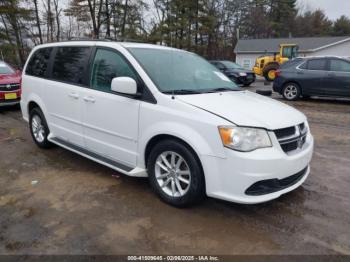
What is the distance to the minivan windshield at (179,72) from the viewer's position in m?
3.58

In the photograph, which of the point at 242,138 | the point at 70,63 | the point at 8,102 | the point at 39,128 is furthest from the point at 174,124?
the point at 8,102

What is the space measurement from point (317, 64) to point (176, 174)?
30.3ft

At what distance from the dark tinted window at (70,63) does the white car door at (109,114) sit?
0.26m

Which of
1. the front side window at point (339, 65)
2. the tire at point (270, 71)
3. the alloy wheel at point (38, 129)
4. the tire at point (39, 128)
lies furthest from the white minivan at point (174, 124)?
the tire at point (270, 71)

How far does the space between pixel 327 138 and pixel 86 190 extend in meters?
4.82

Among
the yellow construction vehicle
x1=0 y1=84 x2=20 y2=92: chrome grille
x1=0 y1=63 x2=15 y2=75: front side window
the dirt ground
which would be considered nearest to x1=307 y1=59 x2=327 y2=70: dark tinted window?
the dirt ground

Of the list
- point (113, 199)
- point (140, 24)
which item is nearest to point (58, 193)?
point (113, 199)

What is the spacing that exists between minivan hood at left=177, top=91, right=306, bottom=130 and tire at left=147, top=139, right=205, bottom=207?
48cm

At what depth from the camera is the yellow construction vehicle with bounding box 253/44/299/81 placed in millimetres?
21609

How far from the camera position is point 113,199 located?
3.62 m

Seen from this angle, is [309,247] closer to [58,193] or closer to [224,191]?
[224,191]

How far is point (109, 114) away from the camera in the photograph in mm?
3793

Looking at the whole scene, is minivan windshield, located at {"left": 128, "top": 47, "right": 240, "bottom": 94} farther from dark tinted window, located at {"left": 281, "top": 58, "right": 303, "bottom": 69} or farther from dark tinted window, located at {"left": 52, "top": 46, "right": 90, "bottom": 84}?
dark tinted window, located at {"left": 281, "top": 58, "right": 303, "bottom": 69}

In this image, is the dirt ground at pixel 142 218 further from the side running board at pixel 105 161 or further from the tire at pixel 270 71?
the tire at pixel 270 71
